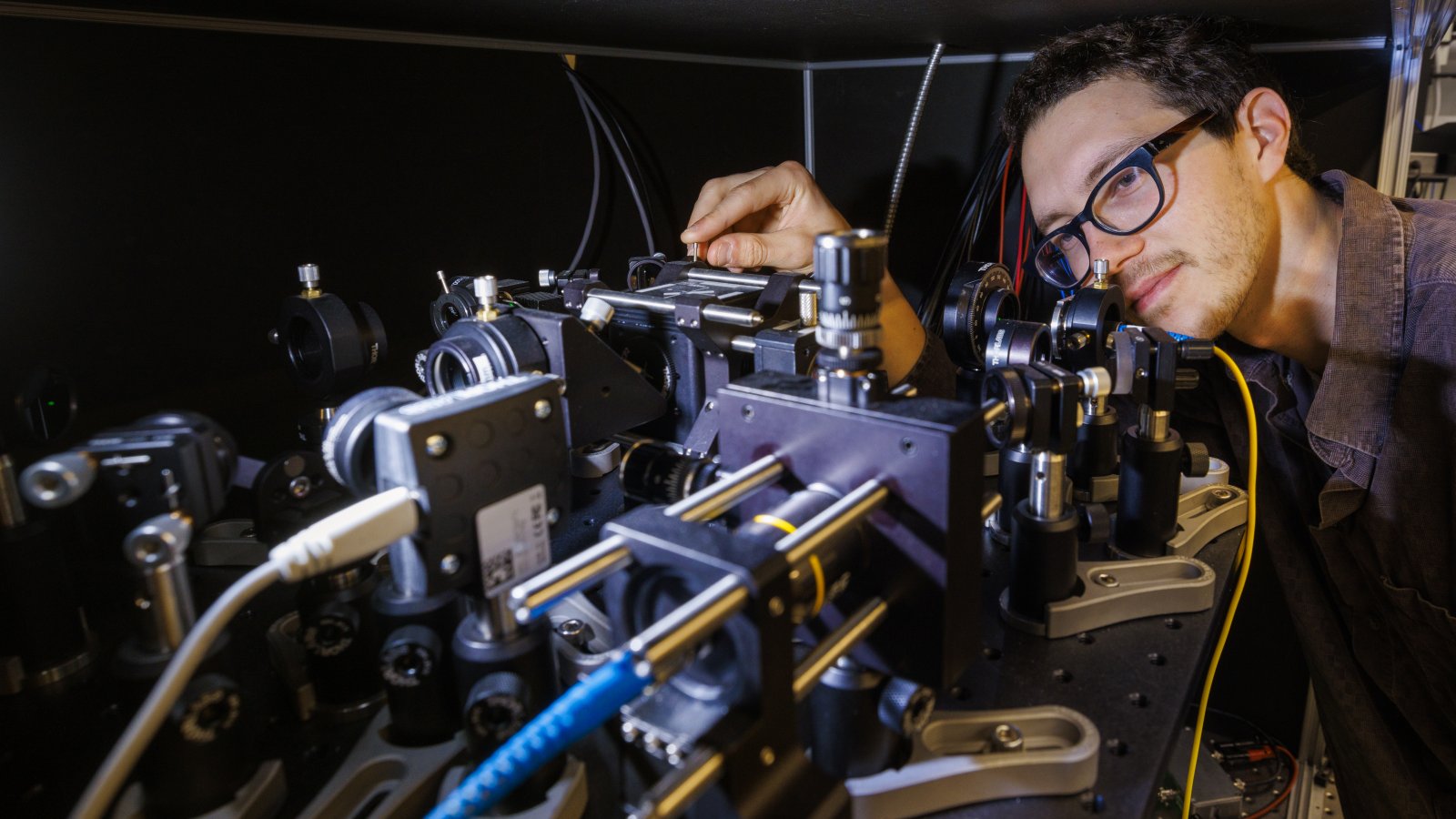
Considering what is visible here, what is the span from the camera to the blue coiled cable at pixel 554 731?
0.37 m

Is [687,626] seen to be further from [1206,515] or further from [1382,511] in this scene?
[1382,511]

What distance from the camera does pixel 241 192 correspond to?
1082 millimetres

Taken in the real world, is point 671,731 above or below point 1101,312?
below

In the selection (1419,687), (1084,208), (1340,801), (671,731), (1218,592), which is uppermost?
(1084,208)

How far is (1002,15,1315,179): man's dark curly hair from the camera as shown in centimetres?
139

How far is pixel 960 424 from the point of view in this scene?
50 centimetres

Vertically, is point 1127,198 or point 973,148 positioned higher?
point 973,148

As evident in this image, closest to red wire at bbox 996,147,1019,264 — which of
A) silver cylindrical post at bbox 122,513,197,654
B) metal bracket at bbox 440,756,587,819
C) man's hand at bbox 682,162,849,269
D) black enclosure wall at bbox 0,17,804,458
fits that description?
man's hand at bbox 682,162,849,269

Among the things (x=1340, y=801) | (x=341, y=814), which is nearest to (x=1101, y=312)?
(x=341, y=814)

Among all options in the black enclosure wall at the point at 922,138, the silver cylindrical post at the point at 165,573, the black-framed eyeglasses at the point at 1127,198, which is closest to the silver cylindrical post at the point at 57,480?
the silver cylindrical post at the point at 165,573

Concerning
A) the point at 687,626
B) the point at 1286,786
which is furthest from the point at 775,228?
the point at 1286,786

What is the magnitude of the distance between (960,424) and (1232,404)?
1120 millimetres

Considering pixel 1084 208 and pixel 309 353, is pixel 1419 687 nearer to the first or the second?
pixel 1084 208

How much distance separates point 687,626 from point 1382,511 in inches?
44.6
